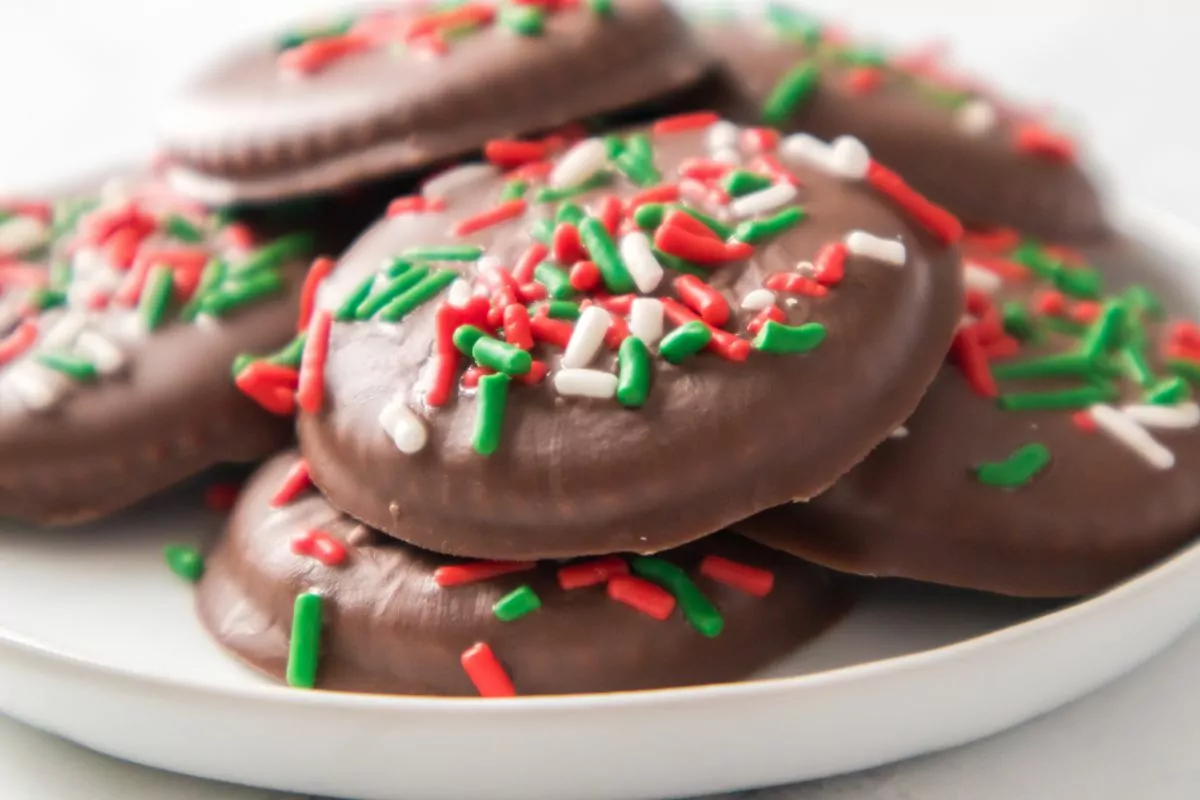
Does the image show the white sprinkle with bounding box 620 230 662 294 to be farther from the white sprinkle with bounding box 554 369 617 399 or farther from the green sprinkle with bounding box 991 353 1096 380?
the green sprinkle with bounding box 991 353 1096 380

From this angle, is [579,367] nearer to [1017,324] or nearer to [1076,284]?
[1017,324]

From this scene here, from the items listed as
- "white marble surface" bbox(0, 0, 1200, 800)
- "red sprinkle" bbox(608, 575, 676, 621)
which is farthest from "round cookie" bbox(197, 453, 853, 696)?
"white marble surface" bbox(0, 0, 1200, 800)

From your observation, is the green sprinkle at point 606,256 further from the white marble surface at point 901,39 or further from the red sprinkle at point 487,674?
the white marble surface at point 901,39

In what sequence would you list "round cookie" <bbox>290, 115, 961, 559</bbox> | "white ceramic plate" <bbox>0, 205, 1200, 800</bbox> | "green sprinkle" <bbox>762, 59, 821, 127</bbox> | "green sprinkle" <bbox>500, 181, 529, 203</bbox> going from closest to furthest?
"white ceramic plate" <bbox>0, 205, 1200, 800</bbox> < "round cookie" <bbox>290, 115, 961, 559</bbox> < "green sprinkle" <bbox>500, 181, 529, 203</bbox> < "green sprinkle" <bbox>762, 59, 821, 127</bbox>

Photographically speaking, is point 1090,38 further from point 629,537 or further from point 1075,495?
point 629,537

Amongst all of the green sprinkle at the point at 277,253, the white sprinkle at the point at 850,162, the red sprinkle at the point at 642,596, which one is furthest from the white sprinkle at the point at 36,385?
the white sprinkle at the point at 850,162

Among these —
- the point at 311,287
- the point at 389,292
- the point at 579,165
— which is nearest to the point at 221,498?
the point at 311,287
